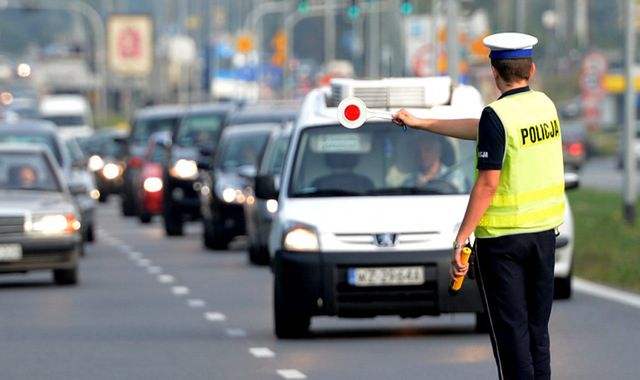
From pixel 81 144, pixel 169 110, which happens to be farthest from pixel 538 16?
pixel 169 110

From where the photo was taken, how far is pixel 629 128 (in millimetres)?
32281

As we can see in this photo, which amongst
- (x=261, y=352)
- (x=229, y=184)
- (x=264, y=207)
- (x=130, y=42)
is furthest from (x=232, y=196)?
(x=130, y=42)

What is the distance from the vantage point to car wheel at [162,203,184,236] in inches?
1383

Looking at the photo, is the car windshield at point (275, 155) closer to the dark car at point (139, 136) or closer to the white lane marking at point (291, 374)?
the white lane marking at point (291, 374)

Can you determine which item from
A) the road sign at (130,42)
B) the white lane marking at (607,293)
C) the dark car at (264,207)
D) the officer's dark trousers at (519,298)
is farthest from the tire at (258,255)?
the road sign at (130,42)

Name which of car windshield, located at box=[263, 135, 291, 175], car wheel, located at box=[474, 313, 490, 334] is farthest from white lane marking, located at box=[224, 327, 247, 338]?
car windshield, located at box=[263, 135, 291, 175]

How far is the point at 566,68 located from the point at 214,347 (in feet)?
372

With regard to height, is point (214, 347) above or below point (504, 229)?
below

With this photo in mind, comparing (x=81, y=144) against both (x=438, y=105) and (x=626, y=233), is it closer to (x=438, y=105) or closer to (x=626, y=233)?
(x=626, y=233)

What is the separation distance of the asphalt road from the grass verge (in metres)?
2.20

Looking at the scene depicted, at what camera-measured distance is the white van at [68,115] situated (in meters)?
66.4

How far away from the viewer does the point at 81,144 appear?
57844 mm

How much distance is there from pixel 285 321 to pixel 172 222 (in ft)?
64.4

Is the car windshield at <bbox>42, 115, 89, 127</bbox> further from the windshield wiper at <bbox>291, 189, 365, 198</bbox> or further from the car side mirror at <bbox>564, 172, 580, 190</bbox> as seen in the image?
the windshield wiper at <bbox>291, 189, 365, 198</bbox>
